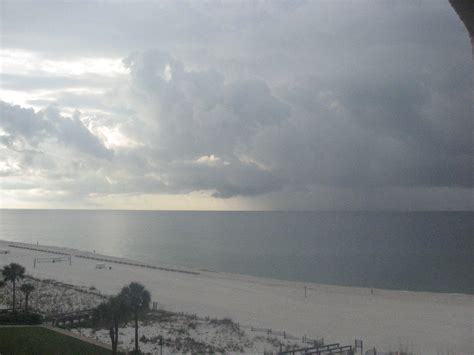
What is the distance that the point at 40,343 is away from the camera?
2091 centimetres

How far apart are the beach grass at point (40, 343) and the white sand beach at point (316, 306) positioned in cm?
1383

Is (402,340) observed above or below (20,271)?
below

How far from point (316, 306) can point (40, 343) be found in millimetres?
25693

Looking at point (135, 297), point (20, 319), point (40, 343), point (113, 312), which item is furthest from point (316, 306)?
point (40, 343)

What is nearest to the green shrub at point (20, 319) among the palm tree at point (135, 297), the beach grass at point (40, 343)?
the beach grass at point (40, 343)

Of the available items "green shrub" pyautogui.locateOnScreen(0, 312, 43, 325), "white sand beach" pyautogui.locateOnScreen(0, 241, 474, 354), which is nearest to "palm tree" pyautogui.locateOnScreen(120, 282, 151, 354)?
"green shrub" pyautogui.locateOnScreen(0, 312, 43, 325)

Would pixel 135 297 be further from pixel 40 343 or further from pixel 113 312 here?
pixel 40 343

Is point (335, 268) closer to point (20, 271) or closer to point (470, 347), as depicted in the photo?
point (470, 347)

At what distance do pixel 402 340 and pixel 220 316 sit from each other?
41.3ft

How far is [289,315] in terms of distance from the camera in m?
36.5

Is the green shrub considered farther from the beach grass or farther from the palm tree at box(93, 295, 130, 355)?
the palm tree at box(93, 295, 130, 355)

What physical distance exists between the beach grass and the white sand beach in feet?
45.4

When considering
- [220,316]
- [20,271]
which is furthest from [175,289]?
[20,271]

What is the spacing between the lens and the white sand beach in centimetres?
3003
